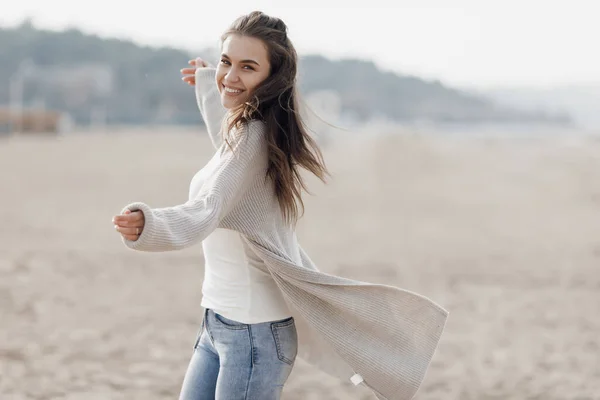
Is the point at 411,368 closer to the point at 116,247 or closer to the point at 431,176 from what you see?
the point at 116,247

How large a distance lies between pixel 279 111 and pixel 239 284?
1.64ft

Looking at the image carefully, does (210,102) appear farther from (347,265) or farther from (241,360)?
(347,265)

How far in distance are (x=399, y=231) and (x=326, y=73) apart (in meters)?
124

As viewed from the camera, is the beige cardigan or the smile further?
the smile

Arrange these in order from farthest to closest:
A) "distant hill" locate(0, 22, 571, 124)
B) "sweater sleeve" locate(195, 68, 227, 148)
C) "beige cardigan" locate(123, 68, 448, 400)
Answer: "distant hill" locate(0, 22, 571, 124) < "sweater sleeve" locate(195, 68, 227, 148) < "beige cardigan" locate(123, 68, 448, 400)

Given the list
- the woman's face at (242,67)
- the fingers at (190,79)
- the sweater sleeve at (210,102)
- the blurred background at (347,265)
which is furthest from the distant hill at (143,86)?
the woman's face at (242,67)

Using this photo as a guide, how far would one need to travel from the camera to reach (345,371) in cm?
257

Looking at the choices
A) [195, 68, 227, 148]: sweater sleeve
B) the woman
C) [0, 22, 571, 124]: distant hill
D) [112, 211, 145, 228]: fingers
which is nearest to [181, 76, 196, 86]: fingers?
[195, 68, 227, 148]: sweater sleeve

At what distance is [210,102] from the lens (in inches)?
113

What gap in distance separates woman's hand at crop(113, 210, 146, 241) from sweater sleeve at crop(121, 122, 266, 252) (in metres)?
0.01

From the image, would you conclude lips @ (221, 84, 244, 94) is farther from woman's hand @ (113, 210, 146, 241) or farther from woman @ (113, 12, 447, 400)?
woman's hand @ (113, 210, 146, 241)

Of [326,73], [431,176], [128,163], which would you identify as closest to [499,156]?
[431,176]

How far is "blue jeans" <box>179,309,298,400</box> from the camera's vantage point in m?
2.30

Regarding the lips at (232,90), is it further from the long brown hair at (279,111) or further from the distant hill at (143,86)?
the distant hill at (143,86)
